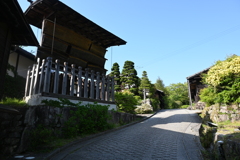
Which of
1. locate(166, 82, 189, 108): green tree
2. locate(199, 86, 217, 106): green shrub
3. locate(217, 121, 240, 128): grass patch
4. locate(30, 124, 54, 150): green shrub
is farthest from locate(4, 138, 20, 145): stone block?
locate(166, 82, 189, 108): green tree

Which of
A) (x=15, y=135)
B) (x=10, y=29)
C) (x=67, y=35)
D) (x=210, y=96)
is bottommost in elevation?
(x=15, y=135)

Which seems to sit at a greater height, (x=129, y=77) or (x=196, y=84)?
(x=129, y=77)

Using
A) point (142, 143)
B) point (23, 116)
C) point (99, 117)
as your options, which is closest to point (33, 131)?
point (23, 116)

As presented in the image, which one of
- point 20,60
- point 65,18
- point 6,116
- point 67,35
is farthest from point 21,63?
point 6,116

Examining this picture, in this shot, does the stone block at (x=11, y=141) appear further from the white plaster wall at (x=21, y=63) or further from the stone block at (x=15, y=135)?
the white plaster wall at (x=21, y=63)

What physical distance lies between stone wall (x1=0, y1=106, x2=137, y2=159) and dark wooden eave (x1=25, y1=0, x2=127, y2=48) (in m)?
6.75

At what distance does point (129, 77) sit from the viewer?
32.0 meters

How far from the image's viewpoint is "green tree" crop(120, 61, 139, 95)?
3212cm

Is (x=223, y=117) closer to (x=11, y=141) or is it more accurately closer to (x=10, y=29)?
(x=11, y=141)

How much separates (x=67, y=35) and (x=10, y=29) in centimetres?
476

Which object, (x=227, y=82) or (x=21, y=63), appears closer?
(x=21, y=63)

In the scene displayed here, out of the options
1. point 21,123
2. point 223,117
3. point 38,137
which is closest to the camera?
point 21,123

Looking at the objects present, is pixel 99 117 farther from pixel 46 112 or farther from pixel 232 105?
pixel 232 105

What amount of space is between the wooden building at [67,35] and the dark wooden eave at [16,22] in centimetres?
205
